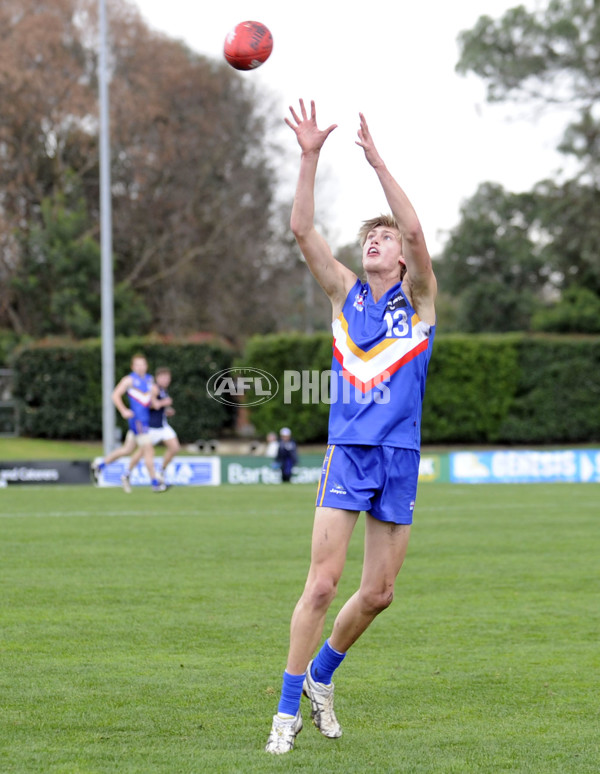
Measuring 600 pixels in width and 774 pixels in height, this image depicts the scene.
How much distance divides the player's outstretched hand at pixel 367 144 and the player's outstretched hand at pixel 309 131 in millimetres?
200

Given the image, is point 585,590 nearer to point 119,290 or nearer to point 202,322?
point 119,290

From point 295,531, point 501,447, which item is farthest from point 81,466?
point 501,447

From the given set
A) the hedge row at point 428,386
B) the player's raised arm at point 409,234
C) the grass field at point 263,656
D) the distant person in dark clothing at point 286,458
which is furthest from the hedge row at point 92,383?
the player's raised arm at point 409,234

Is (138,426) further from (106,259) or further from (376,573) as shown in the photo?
(376,573)

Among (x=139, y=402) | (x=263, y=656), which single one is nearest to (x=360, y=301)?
(x=263, y=656)

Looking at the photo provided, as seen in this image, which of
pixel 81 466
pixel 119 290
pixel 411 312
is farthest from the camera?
pixel 119 290

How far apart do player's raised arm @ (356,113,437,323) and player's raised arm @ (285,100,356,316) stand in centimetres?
24

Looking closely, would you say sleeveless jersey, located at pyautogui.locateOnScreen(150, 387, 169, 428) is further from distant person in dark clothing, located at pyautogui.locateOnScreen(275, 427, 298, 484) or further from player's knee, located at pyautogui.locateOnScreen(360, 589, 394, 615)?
player's knee, located at pyautogui.locateOnScreen(360, 589, 394, 615)

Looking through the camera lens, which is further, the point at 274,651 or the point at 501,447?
the point at 501,447

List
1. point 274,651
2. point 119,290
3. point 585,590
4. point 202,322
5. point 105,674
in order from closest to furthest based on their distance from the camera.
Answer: point 105,674
point 274,651
point 585,590
point 119,290
point 202,322

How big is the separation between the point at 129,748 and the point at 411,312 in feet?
7.99

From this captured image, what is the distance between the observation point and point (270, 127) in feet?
148

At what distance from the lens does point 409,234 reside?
16.3ft

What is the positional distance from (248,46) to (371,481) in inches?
A: 129
